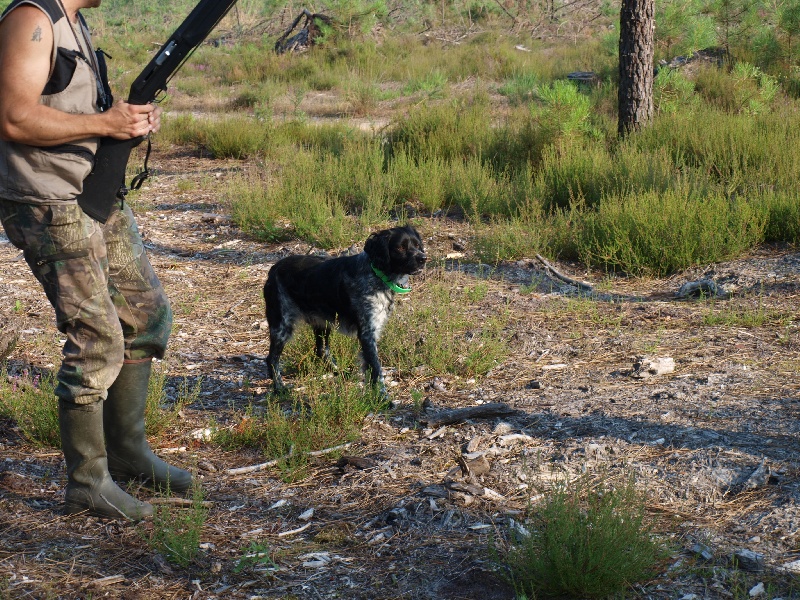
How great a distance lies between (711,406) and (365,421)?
1919mm

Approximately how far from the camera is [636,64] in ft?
34.6

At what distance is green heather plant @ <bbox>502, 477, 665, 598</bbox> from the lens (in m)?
3.04

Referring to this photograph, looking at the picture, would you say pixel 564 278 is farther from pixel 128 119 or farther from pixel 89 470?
pixel 128 119

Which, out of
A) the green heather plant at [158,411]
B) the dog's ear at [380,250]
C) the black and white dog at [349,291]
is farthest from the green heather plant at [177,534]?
the dog's ear at [380,250]

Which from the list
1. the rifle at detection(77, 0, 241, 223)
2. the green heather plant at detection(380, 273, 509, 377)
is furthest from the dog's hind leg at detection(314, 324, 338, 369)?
the rifle at detection(77, 0, 241, 223)

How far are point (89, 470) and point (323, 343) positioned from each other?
8.14ft

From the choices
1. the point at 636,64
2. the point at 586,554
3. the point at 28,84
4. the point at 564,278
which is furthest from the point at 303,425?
the point at 636,64

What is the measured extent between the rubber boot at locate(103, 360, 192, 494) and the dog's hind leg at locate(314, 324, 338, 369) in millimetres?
1970

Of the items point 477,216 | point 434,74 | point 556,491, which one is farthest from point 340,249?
point 434,74

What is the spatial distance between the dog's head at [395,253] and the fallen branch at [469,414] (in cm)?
106

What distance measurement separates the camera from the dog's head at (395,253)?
5414 mm

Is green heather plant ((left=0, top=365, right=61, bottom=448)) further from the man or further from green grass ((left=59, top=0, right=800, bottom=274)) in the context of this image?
green grass ((left=59, top=0, right=800, bottom=274))

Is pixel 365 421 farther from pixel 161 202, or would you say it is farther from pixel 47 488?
pixel 161 202

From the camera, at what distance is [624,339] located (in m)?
6.03
